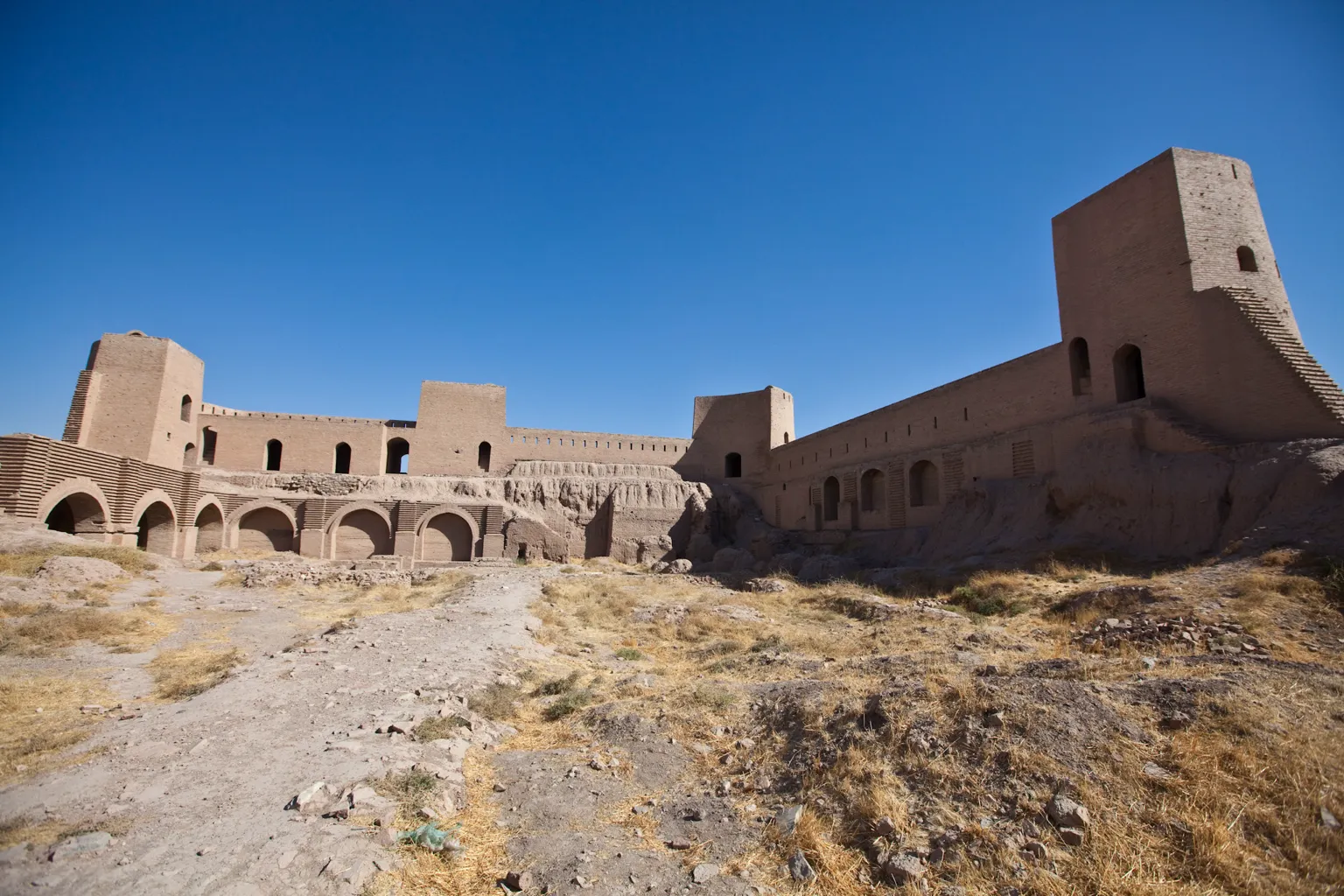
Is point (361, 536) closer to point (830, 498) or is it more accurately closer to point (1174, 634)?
point (830, 498)

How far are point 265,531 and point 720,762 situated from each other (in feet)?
78.7

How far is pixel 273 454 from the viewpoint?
26922 millimetres

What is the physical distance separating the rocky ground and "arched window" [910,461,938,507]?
1067cm

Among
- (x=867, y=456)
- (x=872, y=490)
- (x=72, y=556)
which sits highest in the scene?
(x=867, y=456)

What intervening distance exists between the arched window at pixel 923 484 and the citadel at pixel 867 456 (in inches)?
3.3

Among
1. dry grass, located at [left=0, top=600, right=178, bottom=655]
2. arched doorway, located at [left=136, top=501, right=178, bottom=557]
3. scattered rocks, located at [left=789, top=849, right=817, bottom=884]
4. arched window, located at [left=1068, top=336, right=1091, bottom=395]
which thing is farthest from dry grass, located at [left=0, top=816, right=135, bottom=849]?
arched doorway, located at [left=136, top=501, right=178, bottom=557]

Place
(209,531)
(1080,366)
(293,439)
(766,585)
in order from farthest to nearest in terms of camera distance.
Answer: (293,439) → (209,531) → (766,585) → (1080,366)

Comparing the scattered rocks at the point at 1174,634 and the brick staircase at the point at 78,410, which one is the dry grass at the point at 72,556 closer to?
the brick staircase at the point at 78,410

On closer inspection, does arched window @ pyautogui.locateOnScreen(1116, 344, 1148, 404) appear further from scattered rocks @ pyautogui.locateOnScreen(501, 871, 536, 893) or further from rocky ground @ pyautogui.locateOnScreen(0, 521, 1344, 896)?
scattered rocks @ pyautogui.locateOnScreen(501, 871, 536, 893)

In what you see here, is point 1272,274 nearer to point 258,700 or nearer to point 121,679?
point 258,700

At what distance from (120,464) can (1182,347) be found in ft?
82.4

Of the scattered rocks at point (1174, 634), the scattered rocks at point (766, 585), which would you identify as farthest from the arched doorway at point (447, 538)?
the scattered rocks at point (1174, 634)

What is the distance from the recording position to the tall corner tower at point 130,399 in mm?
20047

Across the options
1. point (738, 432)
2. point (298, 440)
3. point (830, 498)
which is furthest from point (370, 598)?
point (738, 432)
